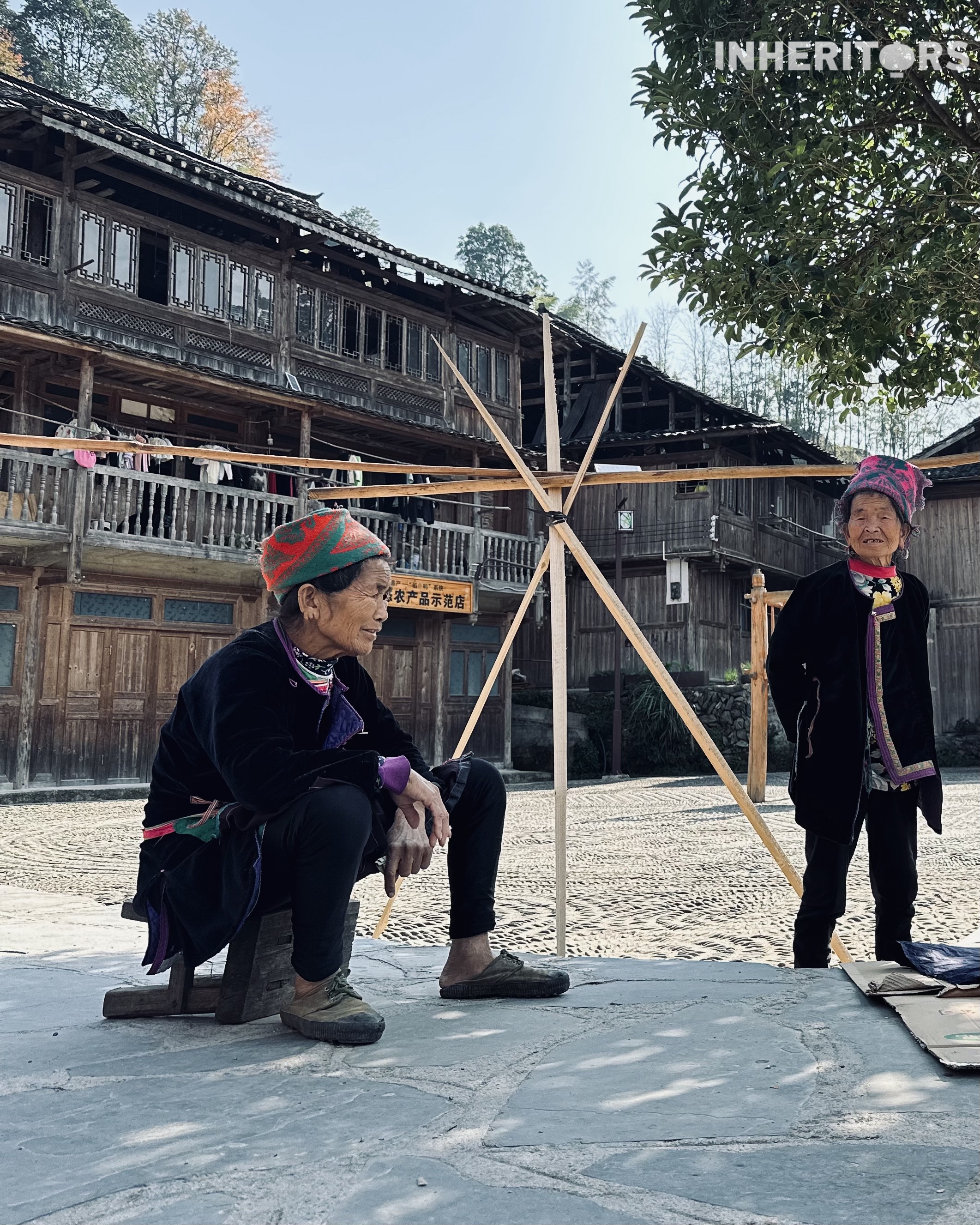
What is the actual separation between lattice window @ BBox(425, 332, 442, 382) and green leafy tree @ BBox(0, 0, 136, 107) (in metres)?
18.0

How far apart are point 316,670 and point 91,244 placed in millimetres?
12749

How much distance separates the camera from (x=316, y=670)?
8.83ft

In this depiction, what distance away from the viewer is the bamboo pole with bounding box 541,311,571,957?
3.53 meters

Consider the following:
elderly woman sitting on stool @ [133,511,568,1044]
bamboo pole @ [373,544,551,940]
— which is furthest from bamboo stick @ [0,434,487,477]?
elderly woman sitting on stool @ [133,511,568,1044]

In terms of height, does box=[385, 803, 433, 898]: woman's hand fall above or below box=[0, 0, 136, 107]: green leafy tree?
below

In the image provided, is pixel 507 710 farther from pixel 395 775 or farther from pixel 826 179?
pixel 395 775

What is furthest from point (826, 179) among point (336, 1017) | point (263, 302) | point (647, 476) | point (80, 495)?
point (263, 302)

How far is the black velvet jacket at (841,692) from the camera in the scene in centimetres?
309

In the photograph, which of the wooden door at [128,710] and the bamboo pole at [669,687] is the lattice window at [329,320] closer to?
the wooden door at [128,710]

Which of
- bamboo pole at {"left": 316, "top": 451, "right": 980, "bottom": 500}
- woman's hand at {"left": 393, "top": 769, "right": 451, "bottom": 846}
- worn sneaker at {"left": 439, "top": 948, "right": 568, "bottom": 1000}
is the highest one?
bamboo pole at {"left": 316, "top": 451, "right": 980, "bottom": 500}

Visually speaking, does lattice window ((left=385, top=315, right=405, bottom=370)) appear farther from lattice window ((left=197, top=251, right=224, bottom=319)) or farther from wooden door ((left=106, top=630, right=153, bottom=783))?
wooden door ((left=106, top=630, right=153, bottom=783))

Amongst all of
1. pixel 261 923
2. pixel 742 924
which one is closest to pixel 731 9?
pixel 742 924

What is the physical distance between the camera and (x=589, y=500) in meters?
22.2

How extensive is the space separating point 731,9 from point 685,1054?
17.1 feet
